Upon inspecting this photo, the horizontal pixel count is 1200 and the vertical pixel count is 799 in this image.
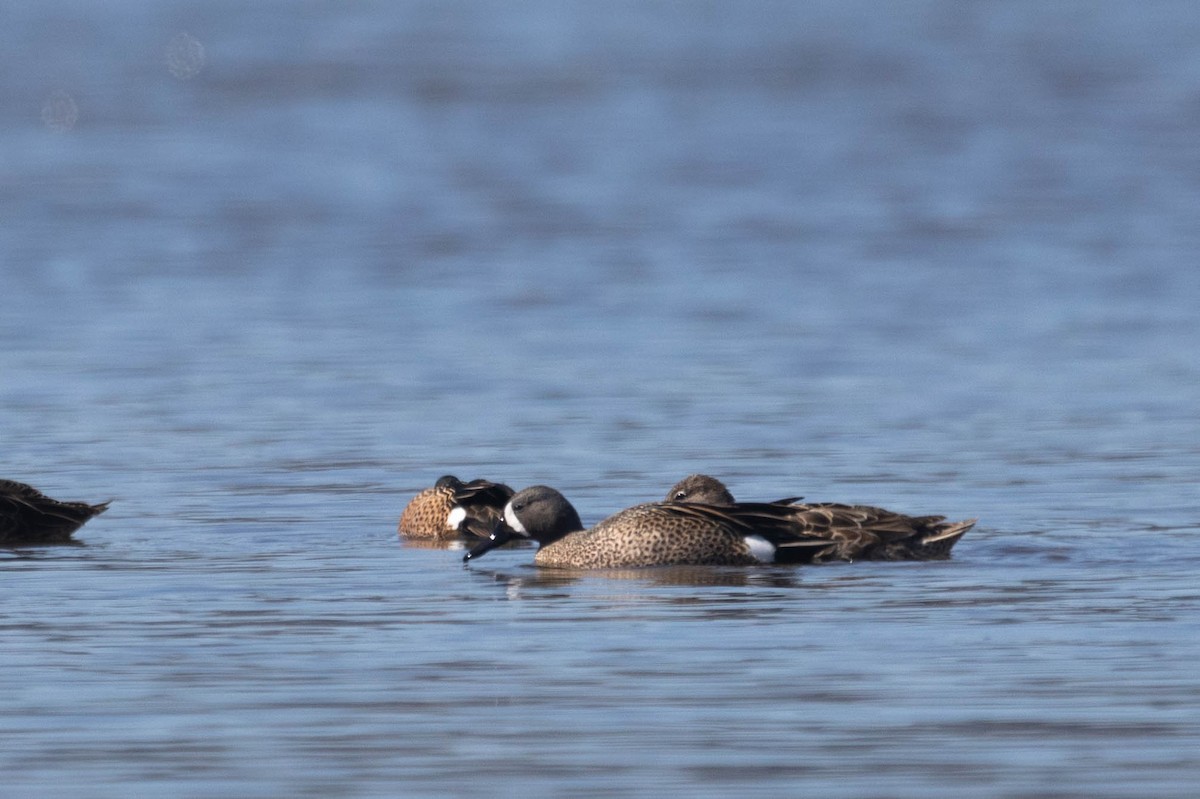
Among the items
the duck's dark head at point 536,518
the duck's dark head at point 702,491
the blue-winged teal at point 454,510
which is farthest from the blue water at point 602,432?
the duck's dark head at point 702,491

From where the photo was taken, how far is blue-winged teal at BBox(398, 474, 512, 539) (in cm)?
1432

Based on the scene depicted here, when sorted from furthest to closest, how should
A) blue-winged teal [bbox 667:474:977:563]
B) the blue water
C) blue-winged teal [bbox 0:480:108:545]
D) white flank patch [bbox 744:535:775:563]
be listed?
blue-winged teal [bbox 0:480:108:545], white flank patch [bbox 744:535:775:563], blue-winged teal [bbox 667:474:977:563], the blue water

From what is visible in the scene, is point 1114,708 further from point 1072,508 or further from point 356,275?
point 356,275

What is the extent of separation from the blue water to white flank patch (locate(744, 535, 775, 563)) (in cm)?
24

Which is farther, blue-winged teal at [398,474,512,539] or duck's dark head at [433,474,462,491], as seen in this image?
duck's dark head at [433,474,462,491]

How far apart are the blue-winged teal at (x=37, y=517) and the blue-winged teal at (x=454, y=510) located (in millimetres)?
1574

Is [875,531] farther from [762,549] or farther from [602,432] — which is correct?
[602,432]

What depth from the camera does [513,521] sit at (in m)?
13.8

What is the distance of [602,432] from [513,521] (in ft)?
11.6

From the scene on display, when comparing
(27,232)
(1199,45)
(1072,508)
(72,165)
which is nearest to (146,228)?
(27,232)

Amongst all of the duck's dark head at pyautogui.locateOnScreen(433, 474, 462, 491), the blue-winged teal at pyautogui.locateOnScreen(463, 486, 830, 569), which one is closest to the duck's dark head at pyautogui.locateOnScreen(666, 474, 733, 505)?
the blue-winged teal at pyautogui.locateOnScreen(463, 486, 830, 569)

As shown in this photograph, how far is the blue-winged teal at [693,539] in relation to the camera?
13.2 meters

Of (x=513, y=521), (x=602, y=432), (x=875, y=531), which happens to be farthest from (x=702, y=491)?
(x=602, y=432)

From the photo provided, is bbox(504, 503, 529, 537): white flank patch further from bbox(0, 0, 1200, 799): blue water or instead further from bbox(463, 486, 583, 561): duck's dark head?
bbox(0, 0, 1200, 799): blue water
